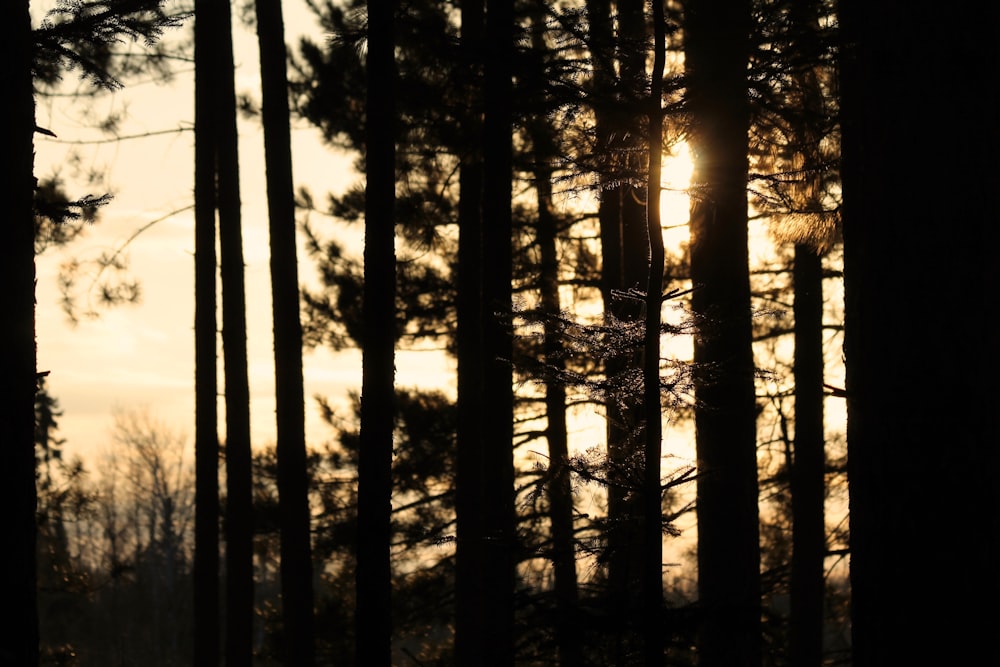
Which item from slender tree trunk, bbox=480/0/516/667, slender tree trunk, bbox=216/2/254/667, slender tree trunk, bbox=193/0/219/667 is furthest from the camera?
slender tree trunk, bbox=193/0/219/667

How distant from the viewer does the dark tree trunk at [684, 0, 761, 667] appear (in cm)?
744

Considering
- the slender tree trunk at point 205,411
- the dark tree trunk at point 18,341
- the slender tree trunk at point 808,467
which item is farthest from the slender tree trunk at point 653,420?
the slender tree trunk at point 205,411

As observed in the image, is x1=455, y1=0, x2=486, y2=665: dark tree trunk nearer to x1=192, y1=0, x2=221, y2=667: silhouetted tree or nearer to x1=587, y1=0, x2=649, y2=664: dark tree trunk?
x1=587, y1=0, x2=649, y2=664: dark tree trunk

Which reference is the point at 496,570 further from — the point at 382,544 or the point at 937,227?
the point at 937,227

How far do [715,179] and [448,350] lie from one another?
8.17m

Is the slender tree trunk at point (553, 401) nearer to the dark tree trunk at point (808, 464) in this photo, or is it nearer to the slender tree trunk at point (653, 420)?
the dark tree trunk at point (808, 464)

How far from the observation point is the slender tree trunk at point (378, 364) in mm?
8023

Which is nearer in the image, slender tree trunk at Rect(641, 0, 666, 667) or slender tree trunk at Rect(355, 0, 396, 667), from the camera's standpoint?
slender tree trunk at Rect(641, 0, 666, 667)

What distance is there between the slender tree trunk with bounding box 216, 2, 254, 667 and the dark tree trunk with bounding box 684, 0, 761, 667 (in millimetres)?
6353

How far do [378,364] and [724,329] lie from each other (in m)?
2.70

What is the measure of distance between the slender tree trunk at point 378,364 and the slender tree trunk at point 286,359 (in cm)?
384

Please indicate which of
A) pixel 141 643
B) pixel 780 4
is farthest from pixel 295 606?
pixel 141 643

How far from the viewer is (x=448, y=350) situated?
15445mm

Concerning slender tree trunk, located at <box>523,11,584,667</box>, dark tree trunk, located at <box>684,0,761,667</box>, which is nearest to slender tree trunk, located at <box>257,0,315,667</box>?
slender tree trunk, located at <box>523,11,584,667</box>
